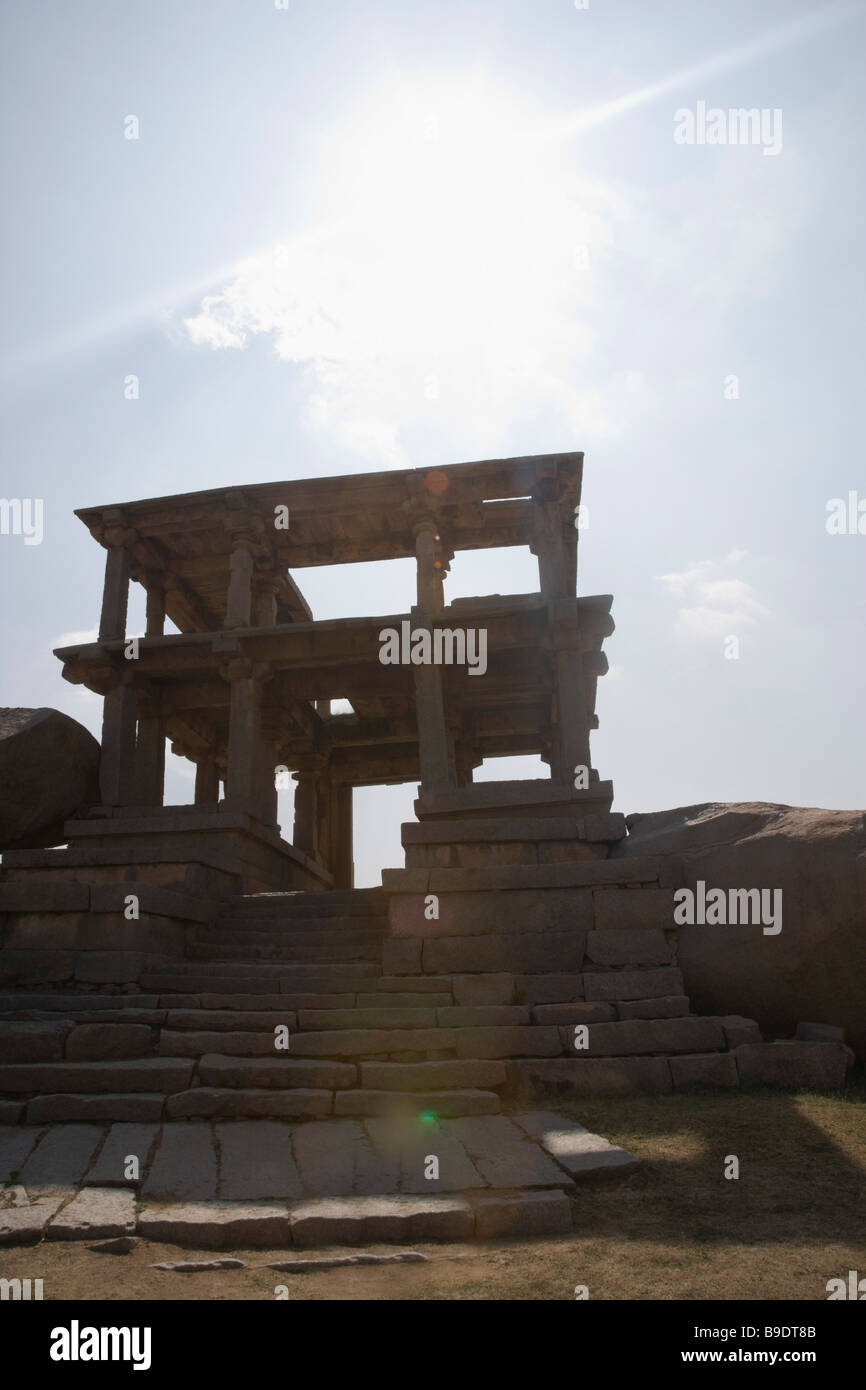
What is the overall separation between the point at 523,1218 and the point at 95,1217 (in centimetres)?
223

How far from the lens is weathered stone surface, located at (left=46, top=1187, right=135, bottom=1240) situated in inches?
183

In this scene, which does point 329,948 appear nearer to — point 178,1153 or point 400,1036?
point 400,1036

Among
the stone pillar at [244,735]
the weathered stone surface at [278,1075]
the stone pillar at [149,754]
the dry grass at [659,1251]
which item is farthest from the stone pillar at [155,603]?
the dry grass at [659,1251]

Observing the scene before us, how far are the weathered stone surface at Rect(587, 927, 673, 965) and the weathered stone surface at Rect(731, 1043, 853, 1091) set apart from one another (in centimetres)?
127

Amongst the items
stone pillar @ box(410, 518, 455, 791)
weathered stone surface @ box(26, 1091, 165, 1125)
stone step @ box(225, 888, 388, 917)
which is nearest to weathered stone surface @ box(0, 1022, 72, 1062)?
weathered stone surface @ box(26, 1091, 165, 1125)

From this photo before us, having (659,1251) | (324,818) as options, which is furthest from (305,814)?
(659,1251)

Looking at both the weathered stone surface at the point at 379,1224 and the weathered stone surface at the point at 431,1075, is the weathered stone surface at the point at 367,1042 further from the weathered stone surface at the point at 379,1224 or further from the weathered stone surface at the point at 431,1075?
the weathered stone surface at the point at 379,1224

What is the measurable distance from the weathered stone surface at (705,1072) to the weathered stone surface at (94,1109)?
3.93 m

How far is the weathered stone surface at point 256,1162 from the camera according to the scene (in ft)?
17.0

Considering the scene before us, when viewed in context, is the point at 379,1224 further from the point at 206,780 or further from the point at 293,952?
the point at 206,780

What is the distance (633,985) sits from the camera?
322 inches

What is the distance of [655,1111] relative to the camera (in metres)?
6.74

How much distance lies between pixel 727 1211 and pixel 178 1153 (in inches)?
129
